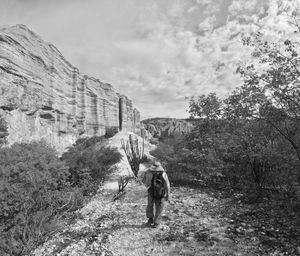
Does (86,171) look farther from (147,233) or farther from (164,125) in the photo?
(164,125)

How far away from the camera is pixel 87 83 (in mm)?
39500

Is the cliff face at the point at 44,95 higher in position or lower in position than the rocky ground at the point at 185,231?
higher

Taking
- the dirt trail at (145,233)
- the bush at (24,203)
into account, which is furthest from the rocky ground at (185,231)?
the bush at (24,203)

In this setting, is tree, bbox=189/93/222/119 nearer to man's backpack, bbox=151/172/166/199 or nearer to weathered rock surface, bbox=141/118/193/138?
man's backpack, bbox=151/172/166/199

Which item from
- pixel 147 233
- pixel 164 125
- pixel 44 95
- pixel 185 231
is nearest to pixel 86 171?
pixel 147 233

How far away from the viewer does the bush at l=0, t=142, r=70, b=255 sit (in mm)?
4172

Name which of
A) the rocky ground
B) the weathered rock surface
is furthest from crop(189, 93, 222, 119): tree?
the weathered rock surface

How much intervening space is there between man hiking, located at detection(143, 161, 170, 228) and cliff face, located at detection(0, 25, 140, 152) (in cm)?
1937

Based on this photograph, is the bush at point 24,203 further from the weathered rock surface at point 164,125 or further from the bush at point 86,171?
the weathered rock surface at point 164,125

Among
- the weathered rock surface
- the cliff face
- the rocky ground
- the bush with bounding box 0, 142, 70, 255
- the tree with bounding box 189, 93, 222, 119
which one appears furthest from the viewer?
the weathered rock surface

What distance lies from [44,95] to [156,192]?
85.8ft

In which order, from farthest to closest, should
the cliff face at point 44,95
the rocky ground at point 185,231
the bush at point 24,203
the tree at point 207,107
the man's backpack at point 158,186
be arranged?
the cliff face at point 44,95 < the tree at point 207,107 < the man's backpack at point 158,186 < the bush at point 24,203 < the rocky ground at point 185,231

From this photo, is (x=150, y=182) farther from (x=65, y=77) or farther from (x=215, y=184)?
(x=65, y=77)

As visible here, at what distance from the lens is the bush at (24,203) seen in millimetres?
4172
